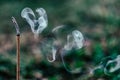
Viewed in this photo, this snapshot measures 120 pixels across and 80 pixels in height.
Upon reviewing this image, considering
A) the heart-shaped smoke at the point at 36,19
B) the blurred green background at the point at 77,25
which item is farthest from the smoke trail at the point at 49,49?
the heart-shaped smoke at the point at 36,19

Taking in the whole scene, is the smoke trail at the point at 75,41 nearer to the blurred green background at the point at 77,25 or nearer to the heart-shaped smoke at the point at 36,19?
the blurred green background at the point at 77,25

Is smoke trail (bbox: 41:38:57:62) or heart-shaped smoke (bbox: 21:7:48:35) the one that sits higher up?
heart-shaped smoke (bbox: 21:7:48:35)

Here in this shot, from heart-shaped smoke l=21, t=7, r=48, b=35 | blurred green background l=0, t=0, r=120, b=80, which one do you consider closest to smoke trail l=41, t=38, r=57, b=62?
blurred green background l=0, t=0, r=120, b=80

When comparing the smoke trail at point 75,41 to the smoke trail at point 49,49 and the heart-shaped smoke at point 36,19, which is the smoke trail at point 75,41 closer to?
the smoke trail at point 49,49

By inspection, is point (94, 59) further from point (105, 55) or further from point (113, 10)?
point (113, 10)

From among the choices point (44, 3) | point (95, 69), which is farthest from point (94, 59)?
point (44, 3)

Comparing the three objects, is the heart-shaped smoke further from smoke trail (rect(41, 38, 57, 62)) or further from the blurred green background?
smoke trail (rect(41, 38, 57, 62))

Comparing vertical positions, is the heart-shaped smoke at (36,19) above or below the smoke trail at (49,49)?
above

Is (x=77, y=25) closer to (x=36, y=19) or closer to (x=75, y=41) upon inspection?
(x=75, y=41)
